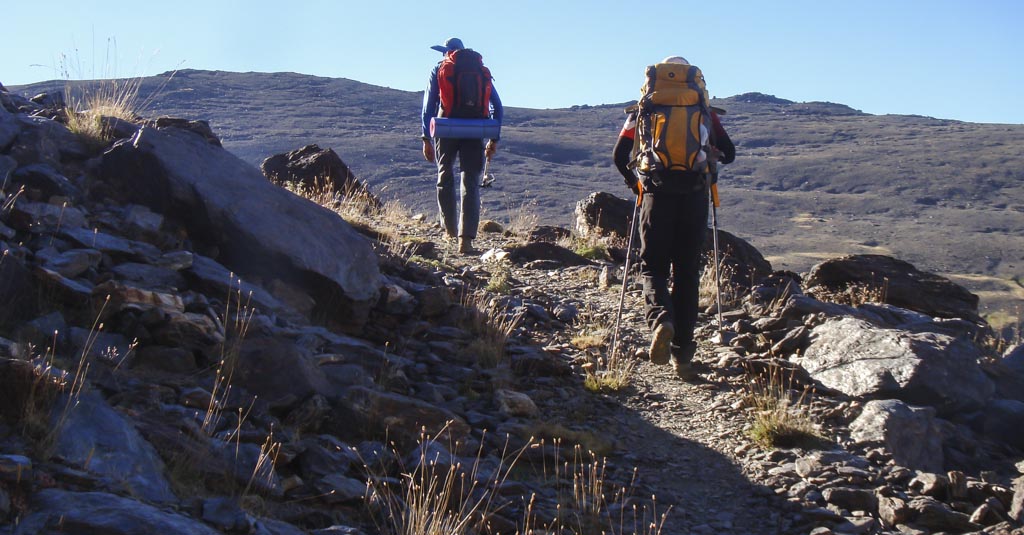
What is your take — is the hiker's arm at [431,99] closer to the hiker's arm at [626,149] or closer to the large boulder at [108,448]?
the hiker's arm at [626,149]

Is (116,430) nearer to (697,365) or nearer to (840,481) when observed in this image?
(840,481)

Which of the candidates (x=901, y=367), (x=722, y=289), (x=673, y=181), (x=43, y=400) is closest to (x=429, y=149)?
(x=722, y=289)


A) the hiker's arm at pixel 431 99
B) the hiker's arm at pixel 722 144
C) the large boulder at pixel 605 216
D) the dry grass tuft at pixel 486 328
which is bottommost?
the dry grass tuft at pixel 486 328

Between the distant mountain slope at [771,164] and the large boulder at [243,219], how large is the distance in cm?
2527

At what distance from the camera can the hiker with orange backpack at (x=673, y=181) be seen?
20.3ft

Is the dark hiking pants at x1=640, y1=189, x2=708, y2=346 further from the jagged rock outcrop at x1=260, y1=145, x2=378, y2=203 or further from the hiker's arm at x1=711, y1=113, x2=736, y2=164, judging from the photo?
the jagged rock outcrop at x1=260, y1=145, x2=378, y2=203

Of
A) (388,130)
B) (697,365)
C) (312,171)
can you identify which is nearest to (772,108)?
(388,130)

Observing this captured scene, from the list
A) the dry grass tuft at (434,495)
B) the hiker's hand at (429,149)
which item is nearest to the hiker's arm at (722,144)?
the dry grass tuft at (434,495)

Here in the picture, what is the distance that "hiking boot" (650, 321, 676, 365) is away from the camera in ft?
20.6

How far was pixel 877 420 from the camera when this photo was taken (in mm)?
5285

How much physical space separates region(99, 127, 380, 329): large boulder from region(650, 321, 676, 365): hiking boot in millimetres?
1800

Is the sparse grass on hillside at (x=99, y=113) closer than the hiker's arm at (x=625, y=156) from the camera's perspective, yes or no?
No

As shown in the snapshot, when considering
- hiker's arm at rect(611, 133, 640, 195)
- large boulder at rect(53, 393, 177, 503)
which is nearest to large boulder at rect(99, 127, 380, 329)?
hiker's arm at rect(611, 133, 640, 195)

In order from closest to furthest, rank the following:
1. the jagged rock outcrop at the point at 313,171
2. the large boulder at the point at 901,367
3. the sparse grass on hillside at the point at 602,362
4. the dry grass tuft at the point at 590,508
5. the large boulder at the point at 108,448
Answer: the large boulder at the point at 108,448
the dry grass tuft at the point at 590,508
the large boulder at the point at 901,367
the sparse grass on hillside at the point at 602,362
the jagged rock outcrop at the point at 313,171
